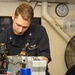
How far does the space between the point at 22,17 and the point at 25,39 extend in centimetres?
28

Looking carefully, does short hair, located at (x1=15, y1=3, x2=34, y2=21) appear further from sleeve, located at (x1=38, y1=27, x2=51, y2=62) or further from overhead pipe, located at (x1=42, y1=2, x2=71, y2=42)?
overhead pipe, located at (x1=42, y1=2, x2=71, y2=42)

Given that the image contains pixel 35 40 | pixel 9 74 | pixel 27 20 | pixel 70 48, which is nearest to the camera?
pixel 9 74

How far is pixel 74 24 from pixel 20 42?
284 cm

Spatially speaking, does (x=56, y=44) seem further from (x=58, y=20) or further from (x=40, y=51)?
(x=40, y=51)

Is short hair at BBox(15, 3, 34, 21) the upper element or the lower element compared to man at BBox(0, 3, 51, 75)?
upper

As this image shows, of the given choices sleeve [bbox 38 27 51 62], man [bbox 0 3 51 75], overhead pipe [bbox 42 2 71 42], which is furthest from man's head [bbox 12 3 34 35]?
overhead pipe [bbox 42 2 71 42]

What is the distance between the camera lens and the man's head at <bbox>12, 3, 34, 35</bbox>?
1875 mm

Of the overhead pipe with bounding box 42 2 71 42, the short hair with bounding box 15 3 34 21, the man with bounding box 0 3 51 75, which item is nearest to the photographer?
the short hair with bounding box 15 3 34 21

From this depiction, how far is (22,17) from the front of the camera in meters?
1.89

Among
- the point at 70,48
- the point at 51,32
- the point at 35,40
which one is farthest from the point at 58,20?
the point at 35,40

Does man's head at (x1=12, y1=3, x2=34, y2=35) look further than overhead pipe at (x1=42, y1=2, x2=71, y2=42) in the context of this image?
No

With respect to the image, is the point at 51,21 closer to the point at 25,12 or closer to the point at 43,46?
the point at 43,46

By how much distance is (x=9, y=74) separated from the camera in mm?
1527

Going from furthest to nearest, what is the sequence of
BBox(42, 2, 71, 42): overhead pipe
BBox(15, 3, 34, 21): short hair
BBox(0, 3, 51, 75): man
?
BBox(42, 2, 71, 42): overhead pipe < BBox(0, 3, 51, 75): man < BBox(15, 3, 34, 21): short hair
